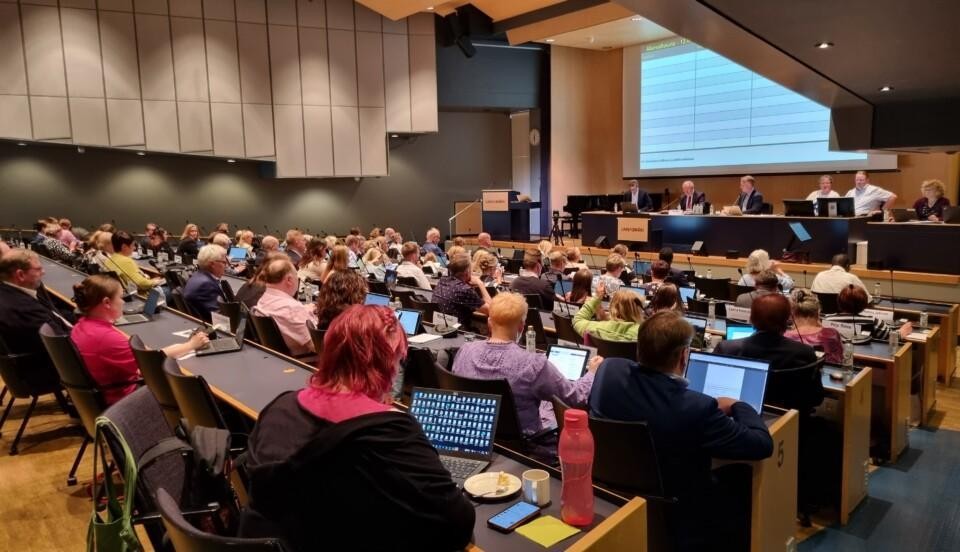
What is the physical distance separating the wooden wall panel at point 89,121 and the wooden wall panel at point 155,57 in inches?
33.8

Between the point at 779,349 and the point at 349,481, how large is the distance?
2.42m

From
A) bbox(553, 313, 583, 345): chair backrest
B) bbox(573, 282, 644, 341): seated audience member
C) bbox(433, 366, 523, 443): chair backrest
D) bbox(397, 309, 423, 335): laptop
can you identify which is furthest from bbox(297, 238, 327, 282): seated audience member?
bbox(433, 366, 523, 443): chair backrest

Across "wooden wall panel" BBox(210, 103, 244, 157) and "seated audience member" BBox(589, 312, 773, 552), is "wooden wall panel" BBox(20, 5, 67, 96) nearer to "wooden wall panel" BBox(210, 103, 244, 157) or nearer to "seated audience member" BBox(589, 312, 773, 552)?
"wooden wall panel" BBox(210, 103, 244, 157)

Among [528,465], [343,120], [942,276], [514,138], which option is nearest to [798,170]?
[942,276]

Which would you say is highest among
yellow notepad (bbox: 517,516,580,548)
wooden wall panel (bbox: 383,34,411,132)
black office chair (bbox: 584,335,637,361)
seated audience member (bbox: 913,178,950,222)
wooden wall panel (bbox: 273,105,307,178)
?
wooden wall panel (bbox: 383,34,411,132)

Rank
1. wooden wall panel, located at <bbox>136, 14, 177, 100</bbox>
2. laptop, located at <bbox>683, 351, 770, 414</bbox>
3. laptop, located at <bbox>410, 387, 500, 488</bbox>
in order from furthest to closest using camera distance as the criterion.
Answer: wooden wall panel, located at <bbox>136, 14, 177, 100</bbox>, laptop, located at <bbox>683, 351, 770, 414</bbox>, laptop, located at <bbox>410, 387, 500, 488</bbox>

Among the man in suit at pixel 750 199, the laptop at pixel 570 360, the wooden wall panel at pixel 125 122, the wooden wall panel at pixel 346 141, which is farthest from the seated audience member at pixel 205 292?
the wooden wall panel at pixel 346 141

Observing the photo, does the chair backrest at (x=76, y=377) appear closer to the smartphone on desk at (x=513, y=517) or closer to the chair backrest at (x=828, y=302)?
the smartphone on desk at (x=513, y=517)

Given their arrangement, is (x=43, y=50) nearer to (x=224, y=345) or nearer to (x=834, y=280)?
(x=224, y=345)

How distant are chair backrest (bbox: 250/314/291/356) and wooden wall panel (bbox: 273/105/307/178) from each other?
10598mm

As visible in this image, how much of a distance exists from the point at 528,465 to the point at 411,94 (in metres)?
13.9

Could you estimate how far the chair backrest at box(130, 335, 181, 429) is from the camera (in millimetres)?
3025

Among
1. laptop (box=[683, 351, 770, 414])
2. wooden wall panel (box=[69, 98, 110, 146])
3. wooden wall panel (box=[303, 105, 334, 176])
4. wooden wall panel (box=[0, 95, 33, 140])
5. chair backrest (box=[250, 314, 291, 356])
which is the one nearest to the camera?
laptop (box=[683, 351, 770, 414])

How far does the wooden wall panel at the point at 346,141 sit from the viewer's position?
14.6 m
